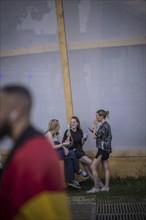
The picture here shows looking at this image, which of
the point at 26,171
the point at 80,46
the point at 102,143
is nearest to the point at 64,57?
the point at 80,46

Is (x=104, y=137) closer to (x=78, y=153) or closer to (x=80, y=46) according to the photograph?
(x=78, y=153)

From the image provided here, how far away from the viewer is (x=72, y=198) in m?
7.77

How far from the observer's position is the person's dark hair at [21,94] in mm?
2340

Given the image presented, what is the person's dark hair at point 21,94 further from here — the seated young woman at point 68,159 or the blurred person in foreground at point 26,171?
the seated young woman at point 68,159

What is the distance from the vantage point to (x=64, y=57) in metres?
9.27

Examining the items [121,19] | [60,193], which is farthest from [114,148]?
[60,193]

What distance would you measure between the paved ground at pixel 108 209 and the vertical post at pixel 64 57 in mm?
2526

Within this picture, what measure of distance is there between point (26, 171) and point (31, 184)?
0.26 feet

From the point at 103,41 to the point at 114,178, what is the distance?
333cm

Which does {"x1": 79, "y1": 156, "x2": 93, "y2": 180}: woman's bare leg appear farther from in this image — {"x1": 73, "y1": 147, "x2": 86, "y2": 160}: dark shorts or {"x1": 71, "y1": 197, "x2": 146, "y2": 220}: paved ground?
{"x1": 71, "y1": 197, "x2": 146, "y2": 220}: paved ground

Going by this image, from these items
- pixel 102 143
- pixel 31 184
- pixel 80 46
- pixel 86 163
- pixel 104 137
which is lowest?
pixel 86 163

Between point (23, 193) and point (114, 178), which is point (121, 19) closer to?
point (114, 178)

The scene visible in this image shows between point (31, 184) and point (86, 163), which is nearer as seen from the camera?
point (31, 184)

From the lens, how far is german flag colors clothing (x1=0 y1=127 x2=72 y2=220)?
7.23ft
